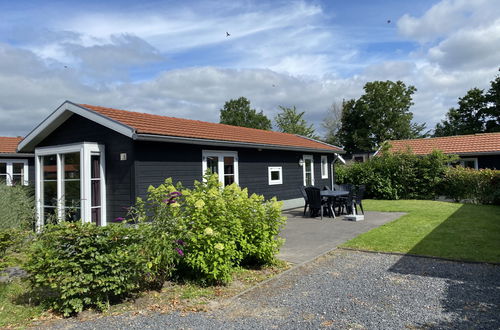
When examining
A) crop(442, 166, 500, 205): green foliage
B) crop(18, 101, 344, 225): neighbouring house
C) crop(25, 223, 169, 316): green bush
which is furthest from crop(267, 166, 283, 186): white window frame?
crop(25, 223, 169, 316): green bush

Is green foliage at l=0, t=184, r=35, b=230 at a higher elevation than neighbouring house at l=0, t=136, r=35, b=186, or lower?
lower

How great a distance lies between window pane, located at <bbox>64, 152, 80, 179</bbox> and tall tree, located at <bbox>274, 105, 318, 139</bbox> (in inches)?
1366

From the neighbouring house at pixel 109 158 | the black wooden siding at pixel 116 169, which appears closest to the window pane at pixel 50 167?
the neighbouring house at pixel 109 158

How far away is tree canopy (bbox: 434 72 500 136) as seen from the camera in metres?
36.2

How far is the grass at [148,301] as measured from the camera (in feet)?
12.2

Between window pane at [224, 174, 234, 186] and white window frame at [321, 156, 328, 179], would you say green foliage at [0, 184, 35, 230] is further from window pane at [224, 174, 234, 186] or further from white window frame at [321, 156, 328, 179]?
white window frame at [321, 156, 328, 179]

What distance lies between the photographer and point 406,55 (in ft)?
38.2

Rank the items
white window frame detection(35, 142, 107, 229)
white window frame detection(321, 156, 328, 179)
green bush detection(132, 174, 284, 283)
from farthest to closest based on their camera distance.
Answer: white window frame detection(321, 156, 328, 179), white window frame detection(35, 142, 107, 229), green bush detection(132, 174, 284, 283)

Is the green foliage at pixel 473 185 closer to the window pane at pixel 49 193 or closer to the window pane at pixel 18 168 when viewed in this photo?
the window pane at pixel 49 193

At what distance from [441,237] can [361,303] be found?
467 centimetres

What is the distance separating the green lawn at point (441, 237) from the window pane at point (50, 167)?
7.50 meters

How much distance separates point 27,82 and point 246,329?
2199 centimetres

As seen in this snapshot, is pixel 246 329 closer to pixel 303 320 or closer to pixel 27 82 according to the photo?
pixel 303 320

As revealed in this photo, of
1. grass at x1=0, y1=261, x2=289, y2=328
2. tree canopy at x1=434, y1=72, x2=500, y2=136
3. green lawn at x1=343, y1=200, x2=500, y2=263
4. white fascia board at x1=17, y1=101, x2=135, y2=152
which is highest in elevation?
tree canopy at x1=434, y1=72, x2=500, y2=136
